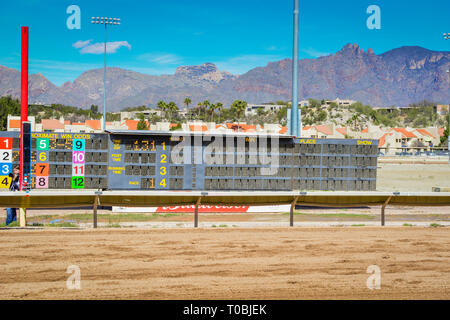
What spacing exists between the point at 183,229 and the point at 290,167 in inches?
354

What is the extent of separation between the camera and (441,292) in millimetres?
5859

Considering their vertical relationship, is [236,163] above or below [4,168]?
above

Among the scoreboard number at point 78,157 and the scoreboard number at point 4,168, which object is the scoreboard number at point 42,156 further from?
the scoreboard number at point 4,168

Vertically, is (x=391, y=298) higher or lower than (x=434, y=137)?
lower

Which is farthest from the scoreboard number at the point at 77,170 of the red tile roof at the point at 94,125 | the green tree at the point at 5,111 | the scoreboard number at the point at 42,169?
the red tile roof at the point at 94,125

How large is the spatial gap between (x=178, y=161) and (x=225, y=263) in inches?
409

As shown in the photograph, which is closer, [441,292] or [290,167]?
[441,292]

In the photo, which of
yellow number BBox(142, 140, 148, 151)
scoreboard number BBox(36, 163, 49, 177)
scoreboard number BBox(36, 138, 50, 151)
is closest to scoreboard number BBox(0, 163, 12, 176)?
scoreboard number BBox(36, 163, 49, 177)

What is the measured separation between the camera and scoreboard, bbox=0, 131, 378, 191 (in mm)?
16625

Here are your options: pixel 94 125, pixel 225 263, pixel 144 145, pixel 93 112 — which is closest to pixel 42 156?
pixel 144 145

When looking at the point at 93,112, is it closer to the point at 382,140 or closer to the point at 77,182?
the point at 382,140

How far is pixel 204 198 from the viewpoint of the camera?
10.7 meters
